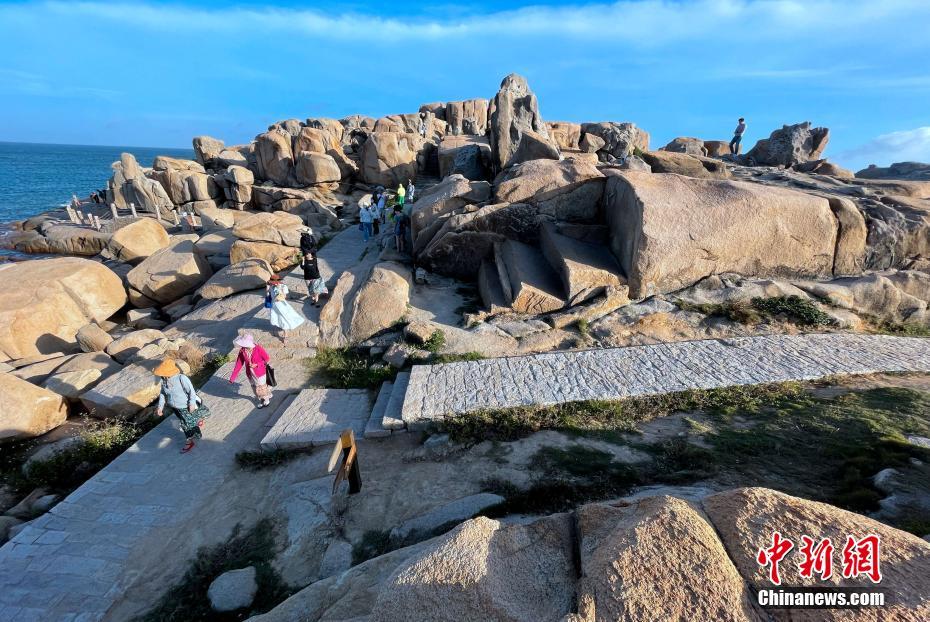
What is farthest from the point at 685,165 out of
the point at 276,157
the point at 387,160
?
the point at 276,157

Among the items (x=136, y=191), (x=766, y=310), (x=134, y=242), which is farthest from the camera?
(x=136, y=191)

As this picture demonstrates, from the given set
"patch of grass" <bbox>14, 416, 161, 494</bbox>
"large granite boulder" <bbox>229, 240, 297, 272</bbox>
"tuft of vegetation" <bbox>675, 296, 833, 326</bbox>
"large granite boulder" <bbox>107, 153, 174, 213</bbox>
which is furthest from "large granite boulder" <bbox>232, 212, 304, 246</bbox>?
"large granite boulder" <bbox>107, 153, 174, 213</bbox>

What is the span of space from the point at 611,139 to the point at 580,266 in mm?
27111

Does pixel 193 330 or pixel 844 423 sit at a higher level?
pixel 844 423

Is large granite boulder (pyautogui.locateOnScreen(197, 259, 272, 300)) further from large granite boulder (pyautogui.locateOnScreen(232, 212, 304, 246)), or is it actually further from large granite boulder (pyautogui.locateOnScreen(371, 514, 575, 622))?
large granite boulder (pyautogui.locateOnScreen(371, 514, 575, 622))

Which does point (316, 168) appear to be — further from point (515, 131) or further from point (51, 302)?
point (51, 302)

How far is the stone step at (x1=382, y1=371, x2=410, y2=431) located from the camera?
7637mm

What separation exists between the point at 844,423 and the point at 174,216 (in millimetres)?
37115

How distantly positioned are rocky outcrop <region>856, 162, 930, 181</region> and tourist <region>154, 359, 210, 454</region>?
27623 mm

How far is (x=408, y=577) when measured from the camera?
3062mm

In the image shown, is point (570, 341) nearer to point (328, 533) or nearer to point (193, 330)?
point (328, 533)

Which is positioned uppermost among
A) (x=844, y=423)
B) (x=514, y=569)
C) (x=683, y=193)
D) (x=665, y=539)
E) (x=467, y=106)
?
(x=467, y=106)

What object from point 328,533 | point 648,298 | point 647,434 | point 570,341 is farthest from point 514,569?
point 648,298

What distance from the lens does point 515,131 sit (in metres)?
19.5
